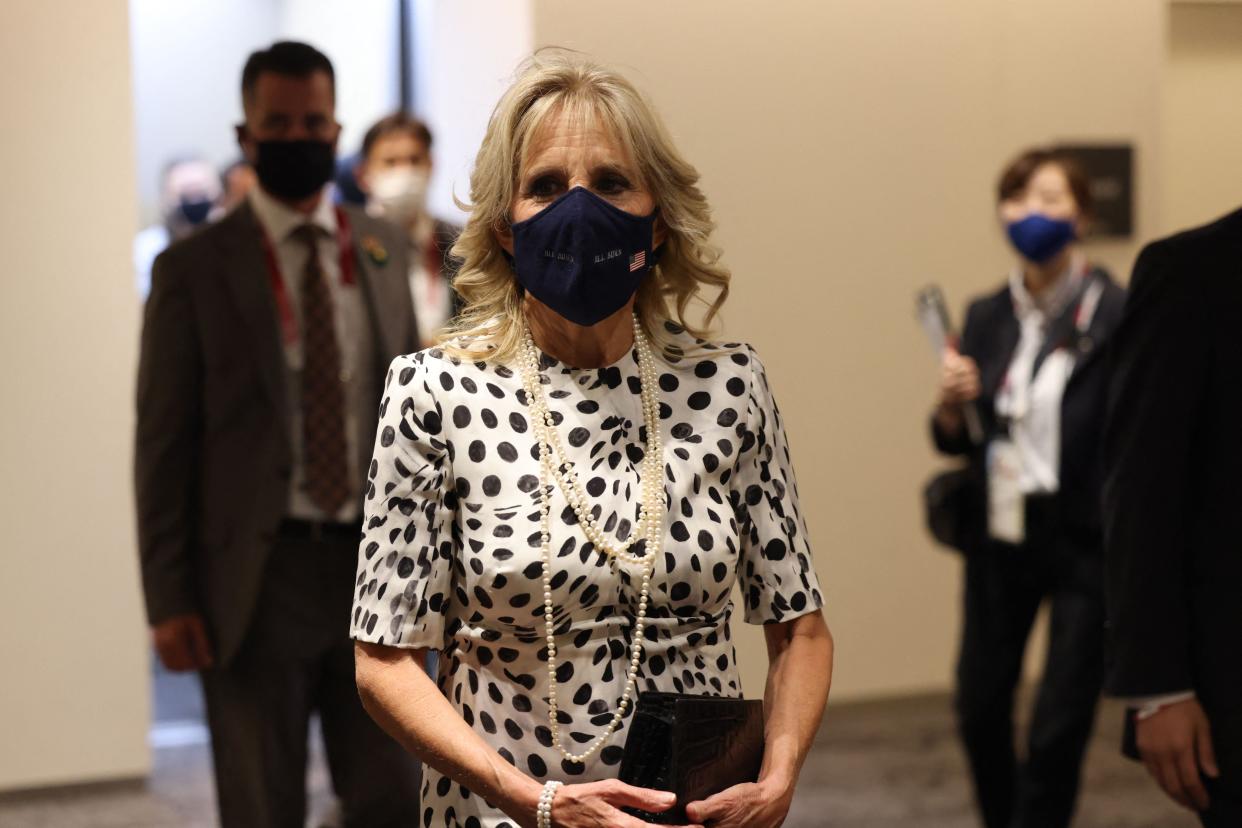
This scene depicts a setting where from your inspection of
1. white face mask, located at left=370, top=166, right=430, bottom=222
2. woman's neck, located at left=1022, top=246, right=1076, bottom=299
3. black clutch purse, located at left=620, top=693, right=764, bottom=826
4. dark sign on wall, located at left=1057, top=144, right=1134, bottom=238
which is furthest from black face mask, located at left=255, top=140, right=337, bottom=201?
dark sign on wall, located at left=1057, top=144, right=1134, bottom=238

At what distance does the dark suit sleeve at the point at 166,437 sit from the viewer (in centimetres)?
331

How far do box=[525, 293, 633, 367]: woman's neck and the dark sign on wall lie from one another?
12.9ft

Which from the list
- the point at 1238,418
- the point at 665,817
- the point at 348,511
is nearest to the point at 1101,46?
the point at 1238,418

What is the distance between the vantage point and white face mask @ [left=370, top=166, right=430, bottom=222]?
5172mm

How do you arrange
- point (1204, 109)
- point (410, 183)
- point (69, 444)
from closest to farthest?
1. point (1204, 109)
2. point (69, 444)
3. point (410, 183)

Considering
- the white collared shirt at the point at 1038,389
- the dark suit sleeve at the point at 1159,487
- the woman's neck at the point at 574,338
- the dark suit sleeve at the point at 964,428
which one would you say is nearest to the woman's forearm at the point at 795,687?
the woman's neck at the point at 574,338

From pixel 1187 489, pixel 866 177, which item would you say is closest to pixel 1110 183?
pixel 866 177

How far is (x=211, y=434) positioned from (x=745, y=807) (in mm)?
1787

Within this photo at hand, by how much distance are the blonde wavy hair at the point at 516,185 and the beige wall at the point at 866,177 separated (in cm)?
62

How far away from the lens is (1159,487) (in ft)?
8.00

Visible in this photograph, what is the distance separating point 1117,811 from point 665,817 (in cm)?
345

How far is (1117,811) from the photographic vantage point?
495 centimetres

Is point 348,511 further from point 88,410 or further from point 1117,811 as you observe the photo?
point 1117,811

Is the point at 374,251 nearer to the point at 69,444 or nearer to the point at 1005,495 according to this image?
the point at 69,444
